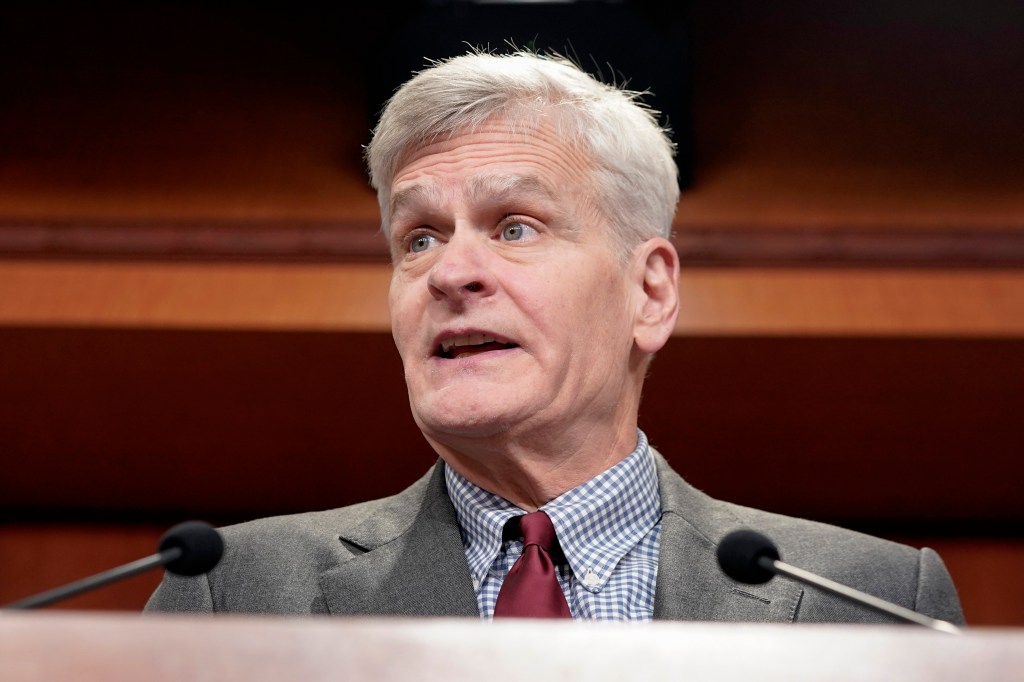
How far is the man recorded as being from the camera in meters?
1.41

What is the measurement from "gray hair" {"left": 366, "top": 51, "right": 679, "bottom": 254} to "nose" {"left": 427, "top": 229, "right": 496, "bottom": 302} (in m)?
0.17

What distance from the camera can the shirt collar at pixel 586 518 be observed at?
1444mm

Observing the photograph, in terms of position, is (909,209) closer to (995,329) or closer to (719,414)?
(995,329)

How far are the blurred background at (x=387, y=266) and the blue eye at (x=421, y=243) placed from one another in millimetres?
724

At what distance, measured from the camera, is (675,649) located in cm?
62

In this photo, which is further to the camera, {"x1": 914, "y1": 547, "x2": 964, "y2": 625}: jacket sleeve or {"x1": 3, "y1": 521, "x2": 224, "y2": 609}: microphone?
{"x1": 914, "y1": 547, "x2": 964, "y2": 625}: jacket sleeve

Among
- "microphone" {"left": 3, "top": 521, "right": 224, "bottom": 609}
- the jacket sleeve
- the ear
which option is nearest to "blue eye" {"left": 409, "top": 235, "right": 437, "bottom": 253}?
the ear

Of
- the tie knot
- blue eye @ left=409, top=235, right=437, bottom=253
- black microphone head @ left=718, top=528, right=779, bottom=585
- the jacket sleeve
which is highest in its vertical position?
black microphone head @ left=718, top=528, right=779, bottom=585

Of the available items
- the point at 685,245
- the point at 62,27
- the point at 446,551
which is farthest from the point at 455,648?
the point at 62,27

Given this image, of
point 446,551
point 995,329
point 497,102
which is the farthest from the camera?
point 995,329

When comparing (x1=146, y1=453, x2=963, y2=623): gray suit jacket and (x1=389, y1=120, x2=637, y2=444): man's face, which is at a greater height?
(x1=389, y1=120, x2=637, y2=444): man's face

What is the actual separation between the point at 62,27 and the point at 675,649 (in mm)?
2305

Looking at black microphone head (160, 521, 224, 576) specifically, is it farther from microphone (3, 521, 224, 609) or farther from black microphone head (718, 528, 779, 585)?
black microphone head (718, 528, 779, 585)

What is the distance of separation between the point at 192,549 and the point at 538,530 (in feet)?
1.68
